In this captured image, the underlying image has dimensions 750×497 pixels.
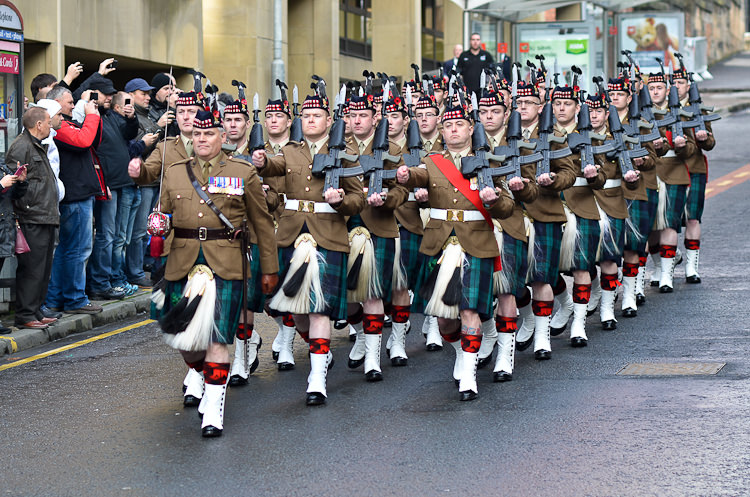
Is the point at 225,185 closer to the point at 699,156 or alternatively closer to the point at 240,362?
the point at 240,362

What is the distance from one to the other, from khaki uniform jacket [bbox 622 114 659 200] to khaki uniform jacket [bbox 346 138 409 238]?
8.79ft

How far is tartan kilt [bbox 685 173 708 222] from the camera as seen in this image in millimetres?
13227

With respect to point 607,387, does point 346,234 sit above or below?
above

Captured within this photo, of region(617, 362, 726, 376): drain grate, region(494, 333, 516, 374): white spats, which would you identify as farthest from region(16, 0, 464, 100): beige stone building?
region(617, 362, 726, 376): drain grate

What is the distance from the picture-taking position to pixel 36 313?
11016mm

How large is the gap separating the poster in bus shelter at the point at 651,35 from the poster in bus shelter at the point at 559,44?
8972mm

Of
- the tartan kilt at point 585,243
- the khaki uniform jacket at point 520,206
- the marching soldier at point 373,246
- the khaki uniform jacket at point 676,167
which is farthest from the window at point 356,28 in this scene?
the khaki uniform jacket at point 520,206

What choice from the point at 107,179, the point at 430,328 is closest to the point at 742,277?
the point at 430,328

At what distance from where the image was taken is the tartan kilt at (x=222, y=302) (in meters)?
7.52

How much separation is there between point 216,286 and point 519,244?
95.6 inches

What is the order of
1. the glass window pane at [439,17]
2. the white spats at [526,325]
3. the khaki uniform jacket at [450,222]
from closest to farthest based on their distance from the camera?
the khaki uniform jacket at [450,222] < the white spats at [526,325] < the glass window pane at [439,17]

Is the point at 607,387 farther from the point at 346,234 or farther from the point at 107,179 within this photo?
the point at 107,179

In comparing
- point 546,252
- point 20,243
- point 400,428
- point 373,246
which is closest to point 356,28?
point 20,243

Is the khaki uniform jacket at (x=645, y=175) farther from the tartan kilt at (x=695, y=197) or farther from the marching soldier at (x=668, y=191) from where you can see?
the tartan kilt at (x=695, y=197)
